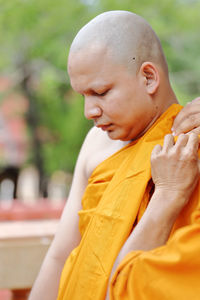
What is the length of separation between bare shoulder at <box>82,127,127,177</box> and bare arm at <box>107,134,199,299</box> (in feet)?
1.04

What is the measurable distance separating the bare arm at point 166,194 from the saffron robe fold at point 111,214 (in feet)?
0.14

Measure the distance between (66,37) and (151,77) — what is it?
6529 millimetres

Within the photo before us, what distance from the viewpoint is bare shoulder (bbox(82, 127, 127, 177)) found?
1595 mm

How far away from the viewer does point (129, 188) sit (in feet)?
4.38

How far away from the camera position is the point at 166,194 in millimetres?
1245

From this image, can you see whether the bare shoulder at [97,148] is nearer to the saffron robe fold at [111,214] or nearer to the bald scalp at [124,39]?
the saffron robe fold at [111,214]

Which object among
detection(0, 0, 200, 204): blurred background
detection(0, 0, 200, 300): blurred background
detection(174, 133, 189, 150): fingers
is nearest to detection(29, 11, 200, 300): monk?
detection(174, 133, 189, 150): fingers

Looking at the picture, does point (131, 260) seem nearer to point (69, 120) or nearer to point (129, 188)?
point (129, 188)

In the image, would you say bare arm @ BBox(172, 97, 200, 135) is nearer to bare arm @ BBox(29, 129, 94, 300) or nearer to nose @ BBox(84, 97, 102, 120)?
nose @ BBox(84, 97, 102, 120)

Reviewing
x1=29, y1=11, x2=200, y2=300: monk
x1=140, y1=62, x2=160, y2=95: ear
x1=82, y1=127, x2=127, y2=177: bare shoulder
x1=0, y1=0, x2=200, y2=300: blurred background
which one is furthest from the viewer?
x1=0, y1=0, x2=200, y2=300: blurred background

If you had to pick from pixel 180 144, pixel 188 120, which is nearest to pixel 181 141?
pixel 180 144

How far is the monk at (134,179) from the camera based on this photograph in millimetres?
1157

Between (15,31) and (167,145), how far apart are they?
6725mm

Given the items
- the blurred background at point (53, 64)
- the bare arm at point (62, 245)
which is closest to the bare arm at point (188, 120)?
the bare arm at point (62, 245)
